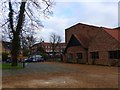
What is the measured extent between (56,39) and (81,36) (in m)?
50.6

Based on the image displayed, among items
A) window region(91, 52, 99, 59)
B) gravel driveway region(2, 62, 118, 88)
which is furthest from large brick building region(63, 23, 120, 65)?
gravel driveway region(2, 62, 118, 88)

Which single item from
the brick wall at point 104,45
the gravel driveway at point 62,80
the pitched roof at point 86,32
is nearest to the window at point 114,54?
the brick wall at point 104,45

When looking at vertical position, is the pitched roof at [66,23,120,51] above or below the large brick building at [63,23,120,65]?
above

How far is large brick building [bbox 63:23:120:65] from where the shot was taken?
40906mm

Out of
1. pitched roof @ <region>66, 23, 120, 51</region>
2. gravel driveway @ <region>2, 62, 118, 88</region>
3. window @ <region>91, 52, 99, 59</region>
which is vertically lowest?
gravel driveway @ <region>2, 62, 118, 88</region>

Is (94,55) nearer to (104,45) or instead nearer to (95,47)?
(95,47)

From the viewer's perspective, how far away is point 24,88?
14984 millimetres

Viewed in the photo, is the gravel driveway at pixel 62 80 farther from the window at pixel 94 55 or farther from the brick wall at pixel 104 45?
the window at pixel 94 55

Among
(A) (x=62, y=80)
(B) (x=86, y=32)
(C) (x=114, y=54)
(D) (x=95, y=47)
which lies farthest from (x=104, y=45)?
(A) (x=62, y=80)

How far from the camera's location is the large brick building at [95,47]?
4091 centimetres

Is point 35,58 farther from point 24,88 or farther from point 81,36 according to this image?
point 24,88

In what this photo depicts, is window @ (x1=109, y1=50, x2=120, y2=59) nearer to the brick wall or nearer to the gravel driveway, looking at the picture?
the brick wall

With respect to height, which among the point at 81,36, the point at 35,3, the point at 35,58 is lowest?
the point at 35,58

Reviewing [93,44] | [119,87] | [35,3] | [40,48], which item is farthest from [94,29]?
[119,87]
